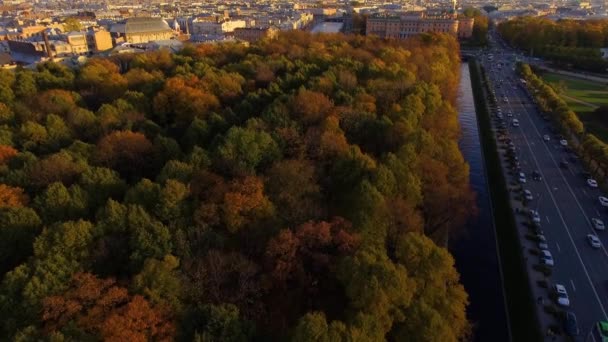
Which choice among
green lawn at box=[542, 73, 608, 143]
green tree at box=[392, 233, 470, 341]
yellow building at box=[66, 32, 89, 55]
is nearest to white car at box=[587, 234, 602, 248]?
green tree at box=[392, 233, 470, 341]

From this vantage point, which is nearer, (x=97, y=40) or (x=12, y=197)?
(x=12, y=197)

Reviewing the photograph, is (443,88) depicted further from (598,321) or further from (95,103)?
(95,103)

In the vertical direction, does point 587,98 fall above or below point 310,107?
below

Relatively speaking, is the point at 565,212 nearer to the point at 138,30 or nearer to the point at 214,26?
the point at 138,30

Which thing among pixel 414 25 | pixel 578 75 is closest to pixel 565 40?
pixel 578 75

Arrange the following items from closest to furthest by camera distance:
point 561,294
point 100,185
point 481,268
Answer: point 561,294, point 100,185, point 481,268

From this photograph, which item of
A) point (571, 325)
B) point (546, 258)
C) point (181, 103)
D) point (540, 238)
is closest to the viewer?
point (571, 325)

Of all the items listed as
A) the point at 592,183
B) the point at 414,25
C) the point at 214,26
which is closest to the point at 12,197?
the point at 592,183

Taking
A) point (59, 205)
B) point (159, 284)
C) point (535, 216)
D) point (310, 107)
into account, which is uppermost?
point (310, 107)

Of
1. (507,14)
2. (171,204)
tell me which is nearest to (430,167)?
(171,204)
